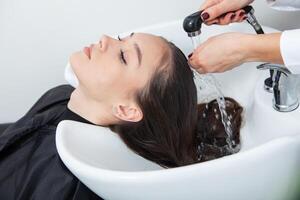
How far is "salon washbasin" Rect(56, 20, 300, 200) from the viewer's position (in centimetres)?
90

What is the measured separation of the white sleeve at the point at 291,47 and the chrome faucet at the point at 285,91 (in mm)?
133

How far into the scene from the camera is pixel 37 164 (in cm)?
123

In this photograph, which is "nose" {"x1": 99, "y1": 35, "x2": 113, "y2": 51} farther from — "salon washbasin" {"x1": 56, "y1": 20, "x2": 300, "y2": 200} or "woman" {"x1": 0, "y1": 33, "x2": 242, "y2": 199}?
"salon washbasin" {"x1": 56, "y1": 20, "x2": 300, "y2": 200}

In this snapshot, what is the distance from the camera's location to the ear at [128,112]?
1140mm

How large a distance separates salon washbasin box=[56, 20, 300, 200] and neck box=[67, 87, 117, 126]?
4 centimetres

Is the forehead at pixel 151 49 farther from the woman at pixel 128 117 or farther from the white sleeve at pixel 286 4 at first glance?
the white sleeve at pixel 286 4

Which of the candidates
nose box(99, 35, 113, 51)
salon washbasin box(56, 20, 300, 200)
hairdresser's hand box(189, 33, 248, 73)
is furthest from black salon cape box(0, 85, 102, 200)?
hairdresser's hand box(189, 33, 248, 73)

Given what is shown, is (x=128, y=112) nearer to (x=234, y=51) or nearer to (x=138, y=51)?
(x=138, y=51)

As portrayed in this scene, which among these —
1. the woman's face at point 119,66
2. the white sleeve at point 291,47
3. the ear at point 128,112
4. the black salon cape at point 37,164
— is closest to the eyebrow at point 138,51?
the woman's face at point 119,66

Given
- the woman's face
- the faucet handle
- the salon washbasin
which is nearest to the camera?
the salon washbasin

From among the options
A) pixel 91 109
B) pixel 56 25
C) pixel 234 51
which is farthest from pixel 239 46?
pixel 56 25

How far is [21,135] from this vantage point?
129 cm

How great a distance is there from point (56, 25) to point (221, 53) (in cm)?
73

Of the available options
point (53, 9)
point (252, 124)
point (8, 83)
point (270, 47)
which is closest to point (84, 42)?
point (53, 9)
